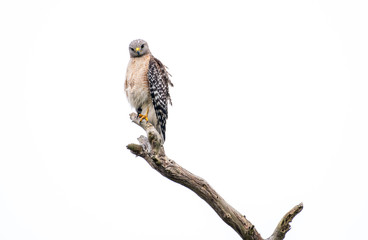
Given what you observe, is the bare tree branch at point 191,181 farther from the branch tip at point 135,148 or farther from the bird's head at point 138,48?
the bird's head at point 138,48

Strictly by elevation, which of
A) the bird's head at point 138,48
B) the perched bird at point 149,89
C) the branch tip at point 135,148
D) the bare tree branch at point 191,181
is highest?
the bird's head at point 138,48

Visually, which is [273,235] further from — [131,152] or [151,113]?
[151,113]

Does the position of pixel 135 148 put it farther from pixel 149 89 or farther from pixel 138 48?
pixel 138 48

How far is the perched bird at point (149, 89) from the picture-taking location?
10.6 m

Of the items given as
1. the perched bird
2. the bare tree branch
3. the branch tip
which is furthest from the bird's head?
the branch tip

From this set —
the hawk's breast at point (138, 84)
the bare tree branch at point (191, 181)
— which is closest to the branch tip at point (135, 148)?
A: the bare tree branch at point (191, 181)

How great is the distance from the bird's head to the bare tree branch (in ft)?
12.8

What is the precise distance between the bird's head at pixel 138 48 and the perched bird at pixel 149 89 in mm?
23

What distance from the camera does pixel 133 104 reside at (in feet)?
36.0

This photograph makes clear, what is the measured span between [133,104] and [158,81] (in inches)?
30.5

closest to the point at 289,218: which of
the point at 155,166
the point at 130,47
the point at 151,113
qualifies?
the point at 155,166

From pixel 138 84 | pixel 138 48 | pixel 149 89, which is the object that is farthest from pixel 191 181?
pixel 138 48

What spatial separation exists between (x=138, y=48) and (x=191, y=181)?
15.5 ft

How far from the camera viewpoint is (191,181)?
7.52 m
